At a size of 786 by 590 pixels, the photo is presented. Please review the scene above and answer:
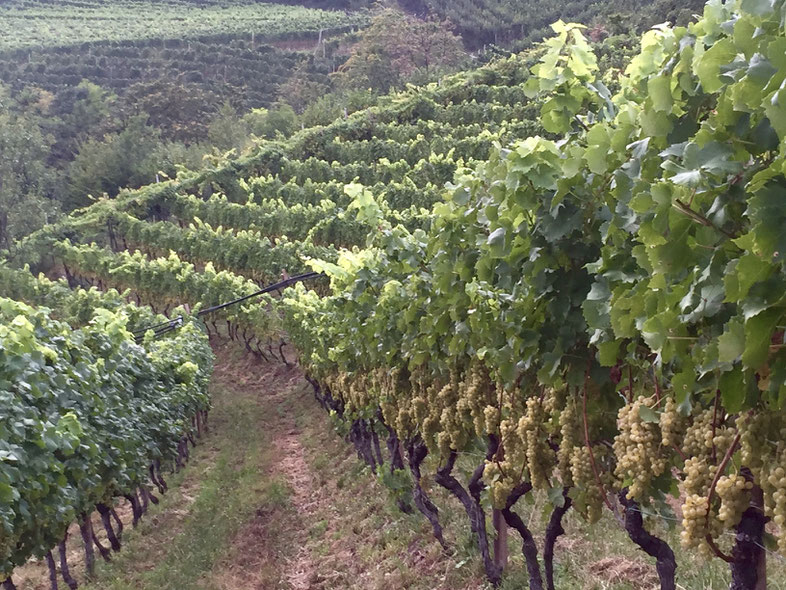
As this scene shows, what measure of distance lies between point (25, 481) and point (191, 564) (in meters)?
3.00

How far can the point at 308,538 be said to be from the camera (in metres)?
9.44

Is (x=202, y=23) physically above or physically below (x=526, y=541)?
above

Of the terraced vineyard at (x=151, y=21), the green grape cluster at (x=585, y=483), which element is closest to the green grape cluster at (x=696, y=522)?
the green grape cluster at (x=585, y=483)

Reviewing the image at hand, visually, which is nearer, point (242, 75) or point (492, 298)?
point (492, 298)

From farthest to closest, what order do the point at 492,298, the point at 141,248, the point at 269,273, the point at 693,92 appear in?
the point at 141,248 < the point at 269,273 < the point at 492,298 < the point at 693,92

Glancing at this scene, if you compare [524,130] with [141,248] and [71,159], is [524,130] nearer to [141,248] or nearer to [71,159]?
[141,248]

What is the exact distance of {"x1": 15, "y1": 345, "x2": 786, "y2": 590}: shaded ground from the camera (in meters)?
5.82

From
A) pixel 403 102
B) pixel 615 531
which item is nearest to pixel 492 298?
pixel 615 531

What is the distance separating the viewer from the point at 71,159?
48312 mm

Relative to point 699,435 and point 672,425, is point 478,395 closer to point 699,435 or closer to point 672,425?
point 672,425

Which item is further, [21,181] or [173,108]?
[173,108]

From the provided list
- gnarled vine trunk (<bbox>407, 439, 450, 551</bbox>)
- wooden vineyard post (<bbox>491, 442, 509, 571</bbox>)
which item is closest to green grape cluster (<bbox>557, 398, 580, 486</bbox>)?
wooden vineyard post (<bbox>491, 442, 509, 571</bbox>)

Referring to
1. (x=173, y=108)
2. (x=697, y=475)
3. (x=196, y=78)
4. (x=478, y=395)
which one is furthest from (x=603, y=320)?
(x=196, y=78)

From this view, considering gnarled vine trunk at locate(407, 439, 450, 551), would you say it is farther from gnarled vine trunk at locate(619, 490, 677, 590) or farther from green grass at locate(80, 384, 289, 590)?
gnarled vine trunk at locate(619, 490, 677, 590)
